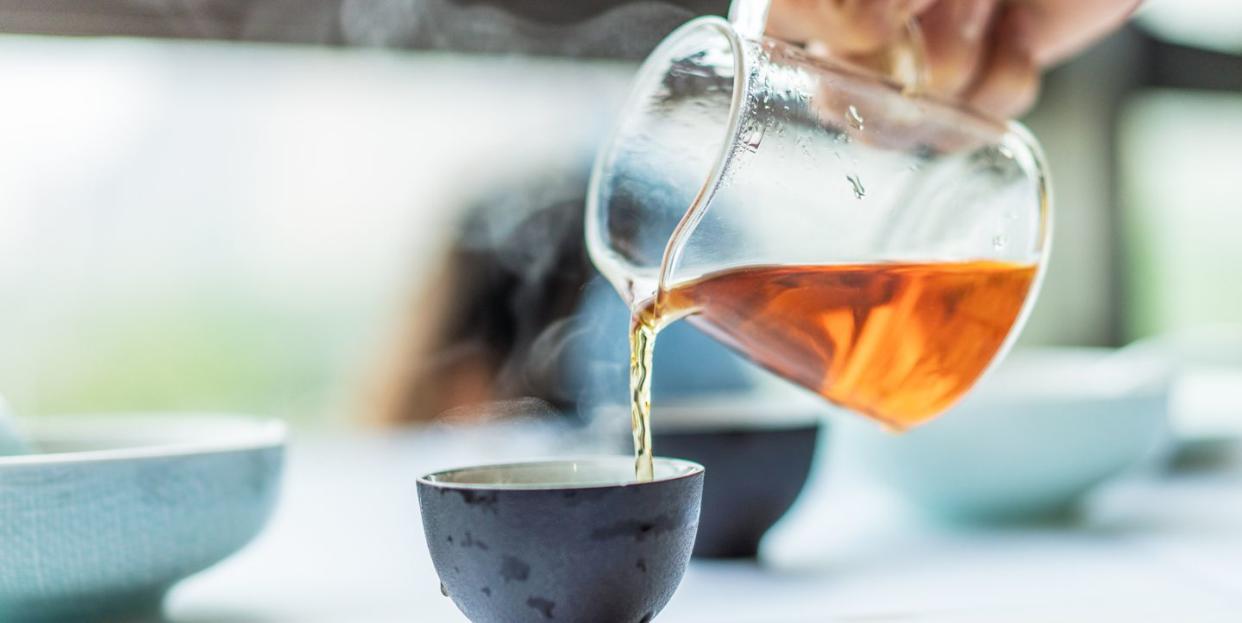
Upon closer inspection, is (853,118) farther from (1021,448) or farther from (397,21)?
(397,21)

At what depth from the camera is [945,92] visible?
73 cm

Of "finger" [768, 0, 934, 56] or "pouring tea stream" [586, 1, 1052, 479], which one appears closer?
"pouring tea stream" [586, 1, 1052, 479]

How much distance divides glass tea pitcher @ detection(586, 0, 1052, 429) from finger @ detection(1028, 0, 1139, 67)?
0.16 metres

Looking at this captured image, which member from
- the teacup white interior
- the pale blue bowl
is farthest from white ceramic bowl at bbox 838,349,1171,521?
the pale blue bowl

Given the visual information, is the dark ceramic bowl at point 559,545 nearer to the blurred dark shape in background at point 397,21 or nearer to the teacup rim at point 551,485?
the teacup rim at point 551,485

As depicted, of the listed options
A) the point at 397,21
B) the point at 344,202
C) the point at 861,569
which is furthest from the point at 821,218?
the point at 344,202

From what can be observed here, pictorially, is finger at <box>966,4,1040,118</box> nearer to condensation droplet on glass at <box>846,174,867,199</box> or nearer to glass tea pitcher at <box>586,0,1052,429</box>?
glass tea pitcher at <box>586,0,1052,429</box>

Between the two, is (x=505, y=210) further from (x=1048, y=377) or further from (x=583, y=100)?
(x=1048, y=377)

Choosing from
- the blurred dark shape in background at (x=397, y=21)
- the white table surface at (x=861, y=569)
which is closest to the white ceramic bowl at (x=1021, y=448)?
the white table surface at (x=861, y=569)

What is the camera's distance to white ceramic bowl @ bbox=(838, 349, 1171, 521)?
823 mm

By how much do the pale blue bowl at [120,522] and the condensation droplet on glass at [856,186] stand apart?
14.6 inches

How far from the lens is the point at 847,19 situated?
0.66 metres

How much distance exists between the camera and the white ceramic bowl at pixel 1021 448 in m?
0.82

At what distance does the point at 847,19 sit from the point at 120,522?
1.67 feet
